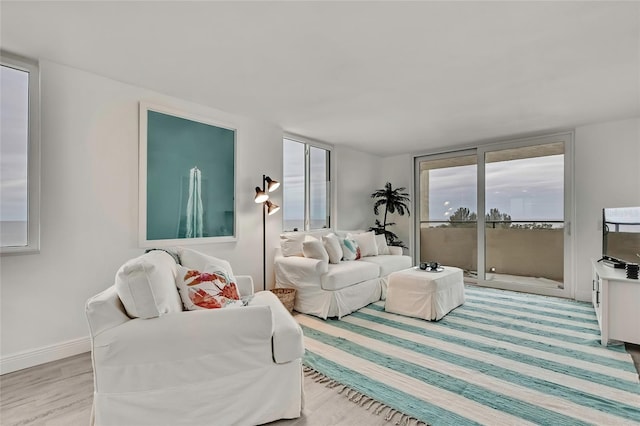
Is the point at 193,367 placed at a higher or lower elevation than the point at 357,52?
lower

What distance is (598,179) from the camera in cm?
416

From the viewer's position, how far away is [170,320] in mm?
1601

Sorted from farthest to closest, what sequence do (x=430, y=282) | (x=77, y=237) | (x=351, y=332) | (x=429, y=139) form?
(x=429, y=139) < (x=430, y=282) < (x=351, y=332) < (x=77, y=237)

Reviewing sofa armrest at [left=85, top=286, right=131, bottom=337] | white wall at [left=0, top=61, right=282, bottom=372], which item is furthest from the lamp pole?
sofa armrest at [left=85, top=286, right=131, bottom=337]

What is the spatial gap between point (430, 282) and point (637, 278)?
1.73m

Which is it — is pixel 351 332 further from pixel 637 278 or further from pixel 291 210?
pixel 637 278

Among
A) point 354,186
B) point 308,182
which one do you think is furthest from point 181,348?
point 354,186

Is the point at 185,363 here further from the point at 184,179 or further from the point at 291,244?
the point at 291,244

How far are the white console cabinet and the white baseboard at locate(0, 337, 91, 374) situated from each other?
4515mm

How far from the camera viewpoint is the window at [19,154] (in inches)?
92.7

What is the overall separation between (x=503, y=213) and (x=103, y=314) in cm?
529

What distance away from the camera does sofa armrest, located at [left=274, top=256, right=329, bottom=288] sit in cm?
358

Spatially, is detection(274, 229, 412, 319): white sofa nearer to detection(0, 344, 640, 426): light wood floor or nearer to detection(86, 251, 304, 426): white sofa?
detection(0, 344, 640, 426): light wood floor

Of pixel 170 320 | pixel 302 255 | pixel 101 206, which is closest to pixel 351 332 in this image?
pixel 302 255
